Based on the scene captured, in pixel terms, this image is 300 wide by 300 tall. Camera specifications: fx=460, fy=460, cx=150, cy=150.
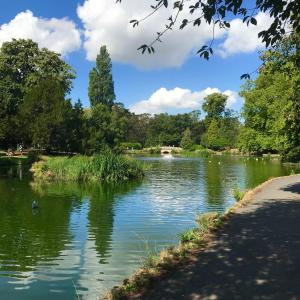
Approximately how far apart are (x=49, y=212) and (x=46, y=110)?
2850cm

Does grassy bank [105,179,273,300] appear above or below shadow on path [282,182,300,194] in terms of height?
below

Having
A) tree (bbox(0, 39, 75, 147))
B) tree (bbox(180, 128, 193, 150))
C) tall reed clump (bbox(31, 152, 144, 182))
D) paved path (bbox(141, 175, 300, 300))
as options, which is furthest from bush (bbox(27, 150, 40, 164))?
tree (bbox(180, 128, 193, 150))

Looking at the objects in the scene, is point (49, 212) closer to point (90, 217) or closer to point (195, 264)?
point (90, 217)

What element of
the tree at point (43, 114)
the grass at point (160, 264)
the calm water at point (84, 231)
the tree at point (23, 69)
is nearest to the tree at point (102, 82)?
the tree at point (23, 69)

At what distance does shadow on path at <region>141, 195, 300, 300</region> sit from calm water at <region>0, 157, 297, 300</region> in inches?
73.8

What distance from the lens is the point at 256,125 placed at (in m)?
46.1

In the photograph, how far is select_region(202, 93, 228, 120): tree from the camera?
13250 cm

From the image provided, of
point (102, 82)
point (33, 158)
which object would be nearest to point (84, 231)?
point (33, 158)

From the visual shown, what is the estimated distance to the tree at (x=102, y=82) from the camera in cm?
10331

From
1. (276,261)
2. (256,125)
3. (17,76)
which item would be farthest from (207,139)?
(276,261)

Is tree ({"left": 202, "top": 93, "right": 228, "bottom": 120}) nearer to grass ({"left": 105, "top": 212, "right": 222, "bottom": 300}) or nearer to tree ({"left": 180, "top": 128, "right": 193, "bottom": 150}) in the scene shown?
tree ({"left": 180, "top": 128, "right": 193, "bottom": 150})

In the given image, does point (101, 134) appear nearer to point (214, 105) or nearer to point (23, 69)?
point (23, 69)

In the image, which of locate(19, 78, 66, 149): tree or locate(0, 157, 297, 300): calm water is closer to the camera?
locate(0, 157, 297, 300): calm water

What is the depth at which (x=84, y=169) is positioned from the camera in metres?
34.7
